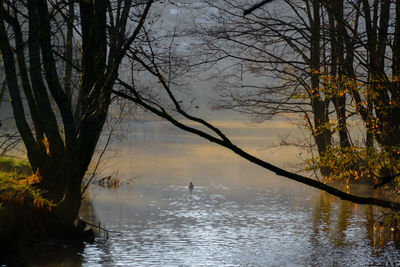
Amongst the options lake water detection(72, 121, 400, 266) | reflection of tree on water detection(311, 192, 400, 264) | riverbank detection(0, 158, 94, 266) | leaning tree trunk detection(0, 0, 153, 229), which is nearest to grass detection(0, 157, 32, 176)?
lake water detection(72, 121, 400, 266)

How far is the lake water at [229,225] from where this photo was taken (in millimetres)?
11633

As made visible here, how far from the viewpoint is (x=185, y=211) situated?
57.0 feet

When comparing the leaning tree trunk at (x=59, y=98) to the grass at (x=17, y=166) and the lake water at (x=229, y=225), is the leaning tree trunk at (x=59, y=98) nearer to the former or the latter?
the lake water at (x=229, y=225)

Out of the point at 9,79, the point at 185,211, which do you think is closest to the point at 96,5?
the point at 9,79

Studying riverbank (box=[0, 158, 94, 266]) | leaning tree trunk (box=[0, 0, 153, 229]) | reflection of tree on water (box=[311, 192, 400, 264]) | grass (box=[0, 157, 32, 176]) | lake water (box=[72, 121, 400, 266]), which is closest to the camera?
leaning tree trunk (box=[0, 0, 153, 229])

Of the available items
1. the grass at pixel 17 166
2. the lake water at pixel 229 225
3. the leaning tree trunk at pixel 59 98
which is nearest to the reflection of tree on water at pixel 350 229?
the lake water at pixel 229 225

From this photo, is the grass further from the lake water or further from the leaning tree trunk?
the leaning tree trunk

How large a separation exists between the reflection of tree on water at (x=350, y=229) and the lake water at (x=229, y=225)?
23 millimetres

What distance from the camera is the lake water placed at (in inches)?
458

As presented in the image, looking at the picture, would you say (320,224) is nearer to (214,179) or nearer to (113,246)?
(113,246)

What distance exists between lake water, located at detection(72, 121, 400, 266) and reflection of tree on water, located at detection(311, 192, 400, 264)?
2 cm

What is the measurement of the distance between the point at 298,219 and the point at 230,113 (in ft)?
338

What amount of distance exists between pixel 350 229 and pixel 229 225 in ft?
10.6

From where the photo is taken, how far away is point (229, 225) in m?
15.3
